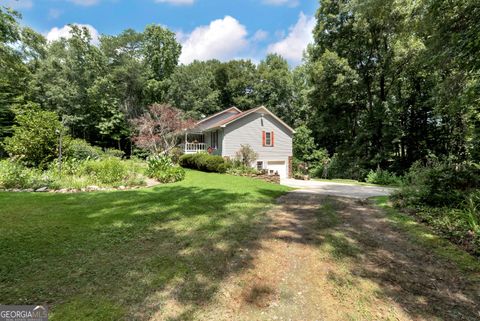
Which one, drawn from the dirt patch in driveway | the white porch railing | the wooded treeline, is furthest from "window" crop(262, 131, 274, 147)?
the dirt patch in driveway

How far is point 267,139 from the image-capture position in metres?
20.2

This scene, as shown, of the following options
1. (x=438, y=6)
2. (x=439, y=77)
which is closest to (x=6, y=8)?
(x=438, y=6)

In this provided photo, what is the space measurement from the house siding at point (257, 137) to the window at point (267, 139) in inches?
10.0

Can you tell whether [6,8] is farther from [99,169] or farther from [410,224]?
[410,224]

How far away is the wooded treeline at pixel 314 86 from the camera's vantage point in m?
17.0

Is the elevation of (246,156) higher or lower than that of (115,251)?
higher

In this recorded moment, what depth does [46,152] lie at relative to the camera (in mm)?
11641

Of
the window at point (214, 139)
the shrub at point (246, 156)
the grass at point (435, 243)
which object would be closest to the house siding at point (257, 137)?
the shrub at point (246, 156)

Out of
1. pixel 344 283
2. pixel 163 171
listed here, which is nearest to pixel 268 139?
pixel 163 171

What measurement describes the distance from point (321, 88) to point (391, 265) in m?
18.4

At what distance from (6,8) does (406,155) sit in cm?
2668

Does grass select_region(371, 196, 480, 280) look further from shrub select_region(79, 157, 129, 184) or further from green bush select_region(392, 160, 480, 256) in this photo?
shrub select_region(79, 157, 129, 184)

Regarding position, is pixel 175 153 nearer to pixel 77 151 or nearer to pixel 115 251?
pixel 77 151

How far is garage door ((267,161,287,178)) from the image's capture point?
20.3 m
